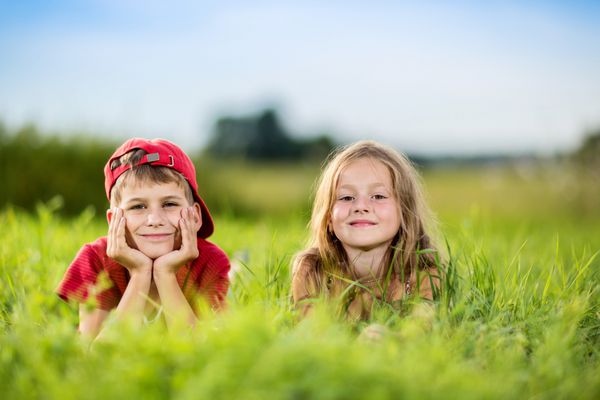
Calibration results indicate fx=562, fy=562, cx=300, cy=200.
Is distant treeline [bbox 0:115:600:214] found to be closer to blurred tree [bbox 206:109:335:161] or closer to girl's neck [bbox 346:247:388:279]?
girl's neck [bbox 346:247:388:279]

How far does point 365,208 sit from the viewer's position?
119 inches

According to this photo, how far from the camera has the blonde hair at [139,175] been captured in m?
2.95

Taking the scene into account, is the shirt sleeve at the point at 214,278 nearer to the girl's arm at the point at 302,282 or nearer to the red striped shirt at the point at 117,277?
the red striped shirt at the point at 117,277

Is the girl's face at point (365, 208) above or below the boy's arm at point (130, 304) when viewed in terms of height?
above

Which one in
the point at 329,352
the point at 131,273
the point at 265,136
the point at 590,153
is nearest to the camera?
the point at 329,352

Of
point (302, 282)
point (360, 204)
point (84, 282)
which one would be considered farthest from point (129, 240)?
point (360, 204)

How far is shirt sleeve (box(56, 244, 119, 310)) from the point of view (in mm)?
3037

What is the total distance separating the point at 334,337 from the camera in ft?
6.59

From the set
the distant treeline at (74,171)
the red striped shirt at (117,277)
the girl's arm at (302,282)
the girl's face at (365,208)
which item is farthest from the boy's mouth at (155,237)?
the distant treeline at (74,171)

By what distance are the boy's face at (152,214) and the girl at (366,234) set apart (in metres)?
0.72

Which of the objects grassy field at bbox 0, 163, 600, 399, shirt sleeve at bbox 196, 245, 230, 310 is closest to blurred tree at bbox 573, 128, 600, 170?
grassy field at bbox 0, 163, 600, 399

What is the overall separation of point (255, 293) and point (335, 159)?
0.96 m

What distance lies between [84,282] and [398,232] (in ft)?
5.84

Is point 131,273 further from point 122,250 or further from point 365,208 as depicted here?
point 365,208
